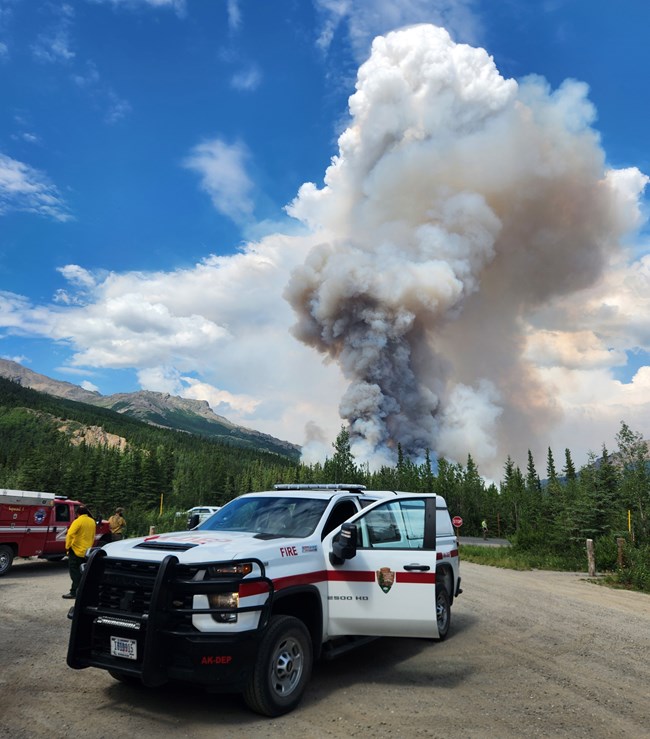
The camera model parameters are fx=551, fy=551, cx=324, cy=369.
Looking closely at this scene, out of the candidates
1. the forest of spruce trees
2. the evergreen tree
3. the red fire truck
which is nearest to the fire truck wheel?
the red fire truck

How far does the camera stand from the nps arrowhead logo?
5.95 meters

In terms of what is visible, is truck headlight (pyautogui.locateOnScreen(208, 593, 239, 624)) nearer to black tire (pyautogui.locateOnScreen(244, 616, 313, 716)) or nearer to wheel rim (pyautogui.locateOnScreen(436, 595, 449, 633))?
black tire (pyautogui.locateOnScreen(244, 616, 313, 716))

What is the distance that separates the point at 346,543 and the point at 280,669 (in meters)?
1.31

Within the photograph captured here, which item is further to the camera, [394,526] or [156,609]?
[394,526]

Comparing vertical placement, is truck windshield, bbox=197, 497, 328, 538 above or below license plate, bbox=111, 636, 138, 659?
above

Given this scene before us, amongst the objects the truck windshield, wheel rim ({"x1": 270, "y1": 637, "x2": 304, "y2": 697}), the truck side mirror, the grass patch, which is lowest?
wheel rim ({"x1": 270, "y1": 637, "x2": 304, "y2": 697})

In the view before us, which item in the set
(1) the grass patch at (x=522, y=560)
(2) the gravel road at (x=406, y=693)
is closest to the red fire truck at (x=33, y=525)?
(2) the gravel road at (x=406, y=693)

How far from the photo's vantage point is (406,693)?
5805 millimetres

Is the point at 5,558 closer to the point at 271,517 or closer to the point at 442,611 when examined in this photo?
the point at 271,517

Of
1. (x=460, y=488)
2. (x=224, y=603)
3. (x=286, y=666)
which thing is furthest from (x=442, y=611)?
(x=460, y=488)

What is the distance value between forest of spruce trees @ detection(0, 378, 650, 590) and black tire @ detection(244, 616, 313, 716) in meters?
12.8

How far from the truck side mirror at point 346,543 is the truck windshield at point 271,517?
45cm

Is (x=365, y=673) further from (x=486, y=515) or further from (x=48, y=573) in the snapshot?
(x=486, y=515)

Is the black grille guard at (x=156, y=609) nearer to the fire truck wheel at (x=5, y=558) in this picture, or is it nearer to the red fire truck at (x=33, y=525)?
the red fire truck at (x=33, y=525)
